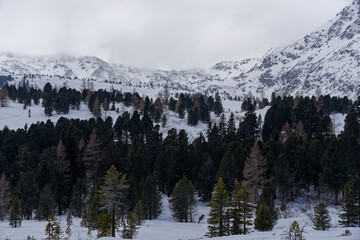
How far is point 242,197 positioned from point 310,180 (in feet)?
98.7

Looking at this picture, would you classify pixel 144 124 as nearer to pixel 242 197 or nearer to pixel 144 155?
pixel 144 155

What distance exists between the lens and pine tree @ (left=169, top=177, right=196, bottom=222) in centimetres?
5559

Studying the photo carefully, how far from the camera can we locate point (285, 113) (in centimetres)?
11531

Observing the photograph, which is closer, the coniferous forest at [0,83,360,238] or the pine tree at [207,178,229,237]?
the pine tree at [207,178,229,237]

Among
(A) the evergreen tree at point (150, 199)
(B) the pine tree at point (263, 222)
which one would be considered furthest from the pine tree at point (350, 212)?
(A) the evergreen tree at point (150, 199)

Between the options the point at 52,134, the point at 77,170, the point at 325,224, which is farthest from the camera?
the point at 52,134

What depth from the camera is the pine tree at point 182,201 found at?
55.6 metres

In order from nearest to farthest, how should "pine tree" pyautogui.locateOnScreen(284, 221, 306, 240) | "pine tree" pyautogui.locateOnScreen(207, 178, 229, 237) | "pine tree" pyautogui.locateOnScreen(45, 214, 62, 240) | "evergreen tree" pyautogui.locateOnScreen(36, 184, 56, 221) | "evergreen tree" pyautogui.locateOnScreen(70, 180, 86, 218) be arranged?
1. "pine tree" pyautogui.locateOnScreen(284, 221, 306, 240)
2. "pine tree" pyautogui.locateOnScreen(45, 214, 62, 240)
3. "pine tree" pyautogui.locateOnScreen(207, 178, 229, 237)
4. "evergreen tree" pyautogui.locateOnScreen(36, 184, 56, 221)
5. "evergreen tree" pyautogui.locateOnScreen(70, 180, 86, 218)

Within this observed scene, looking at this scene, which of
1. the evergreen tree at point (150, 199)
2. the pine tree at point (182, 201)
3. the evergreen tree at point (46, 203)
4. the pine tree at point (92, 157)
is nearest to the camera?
the pine tree at point (182, 201)

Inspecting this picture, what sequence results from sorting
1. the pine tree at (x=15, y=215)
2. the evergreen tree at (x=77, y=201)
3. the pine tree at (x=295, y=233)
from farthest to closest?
the evergreen tree at (x=77, y=201)
the pine tree at (x=15, y=215)
the pine tree at (x=295, y=233)

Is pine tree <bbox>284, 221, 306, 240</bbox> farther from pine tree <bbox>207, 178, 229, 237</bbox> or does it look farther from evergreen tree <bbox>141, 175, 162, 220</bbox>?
evergreen tree <bbox>141, 175, 162, 220</bbox>

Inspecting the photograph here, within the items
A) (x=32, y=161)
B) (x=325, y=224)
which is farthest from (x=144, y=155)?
(x=325, y=224)

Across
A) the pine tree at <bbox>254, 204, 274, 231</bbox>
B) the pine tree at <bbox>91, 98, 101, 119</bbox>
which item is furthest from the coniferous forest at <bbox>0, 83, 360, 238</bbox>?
the pine tree at <bbox>91, 98, 101, 119</bbox>

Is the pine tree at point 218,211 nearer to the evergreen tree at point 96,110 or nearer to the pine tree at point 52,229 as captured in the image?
the pine tree at point 52,229
